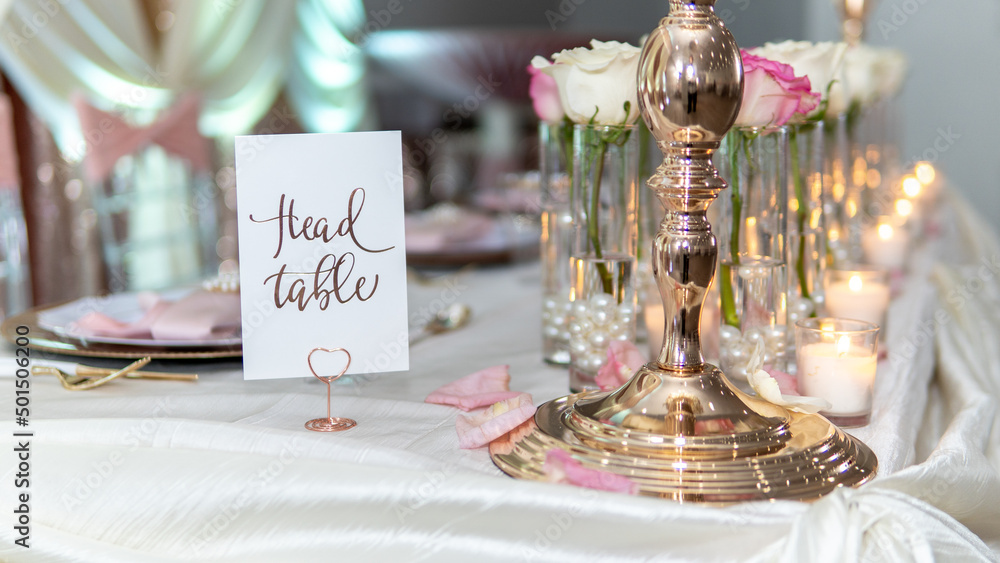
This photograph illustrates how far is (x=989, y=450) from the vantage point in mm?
915

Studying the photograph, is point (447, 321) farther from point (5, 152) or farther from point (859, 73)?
point (5, 152)

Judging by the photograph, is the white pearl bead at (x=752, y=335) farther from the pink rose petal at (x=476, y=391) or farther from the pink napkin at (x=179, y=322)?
the pink napkin at (x=179, y=322)

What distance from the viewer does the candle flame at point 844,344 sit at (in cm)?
78

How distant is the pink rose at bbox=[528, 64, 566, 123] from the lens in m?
0.96

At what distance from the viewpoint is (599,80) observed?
828 millimetres

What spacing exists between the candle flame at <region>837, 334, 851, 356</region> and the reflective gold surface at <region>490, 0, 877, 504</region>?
11 centimetres

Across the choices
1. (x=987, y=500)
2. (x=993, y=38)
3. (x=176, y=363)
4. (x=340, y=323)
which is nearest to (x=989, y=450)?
(x=987, y=500)

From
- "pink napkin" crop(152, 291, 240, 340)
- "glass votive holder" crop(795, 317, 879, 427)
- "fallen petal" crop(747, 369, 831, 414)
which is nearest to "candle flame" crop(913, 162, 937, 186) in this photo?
"glass votive holder" crop(795, 317, 879, 427)

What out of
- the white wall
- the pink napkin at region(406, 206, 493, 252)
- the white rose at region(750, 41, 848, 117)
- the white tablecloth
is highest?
the white wall

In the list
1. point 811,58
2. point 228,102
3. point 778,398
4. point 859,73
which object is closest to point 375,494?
point 778,398

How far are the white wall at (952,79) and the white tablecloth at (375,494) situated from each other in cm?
561

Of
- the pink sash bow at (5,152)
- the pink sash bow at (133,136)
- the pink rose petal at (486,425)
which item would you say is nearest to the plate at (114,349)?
the pink rose petal at (486,425)

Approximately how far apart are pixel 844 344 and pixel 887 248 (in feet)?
3.09

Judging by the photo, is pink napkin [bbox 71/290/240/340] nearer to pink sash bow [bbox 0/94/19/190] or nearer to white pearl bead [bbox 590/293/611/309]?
white pearl bead [bbox 590/293/611/309]
